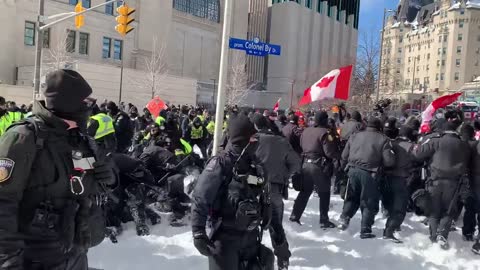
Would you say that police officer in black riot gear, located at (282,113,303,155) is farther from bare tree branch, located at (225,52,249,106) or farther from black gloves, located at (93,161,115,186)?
bare tree branch, located at (225,52,249,106)

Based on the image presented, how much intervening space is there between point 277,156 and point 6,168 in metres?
4.90

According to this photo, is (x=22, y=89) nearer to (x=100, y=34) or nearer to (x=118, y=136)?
(x=100, y=34)

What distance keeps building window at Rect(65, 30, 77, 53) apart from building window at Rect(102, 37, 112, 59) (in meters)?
3.89

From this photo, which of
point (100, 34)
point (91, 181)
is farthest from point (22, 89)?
point (91, 181)

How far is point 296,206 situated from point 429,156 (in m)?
2.37

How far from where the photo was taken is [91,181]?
284cm

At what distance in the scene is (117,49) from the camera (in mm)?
51469

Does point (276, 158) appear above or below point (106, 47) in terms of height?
below

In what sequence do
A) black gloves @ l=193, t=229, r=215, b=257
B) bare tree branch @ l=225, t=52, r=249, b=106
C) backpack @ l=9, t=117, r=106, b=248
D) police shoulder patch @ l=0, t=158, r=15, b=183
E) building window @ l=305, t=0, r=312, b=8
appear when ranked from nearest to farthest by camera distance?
police shoulder patch @ l=0, t=158, r=15, b=183 → backpack @ l=9, t=117, r=106, b=248 → black gloves @ l=193, t=229, r=215, b=257 → bare tree branch @ l=225, t=52, r=249, b=106 → building window @ l=305, t=0, r=312, b=8

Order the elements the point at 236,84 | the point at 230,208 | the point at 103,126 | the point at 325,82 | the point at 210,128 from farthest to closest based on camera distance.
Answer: the point at 236,84 → the point at 210,128 → the point at 325,82 → the point at 103,126 → the point at 230,208

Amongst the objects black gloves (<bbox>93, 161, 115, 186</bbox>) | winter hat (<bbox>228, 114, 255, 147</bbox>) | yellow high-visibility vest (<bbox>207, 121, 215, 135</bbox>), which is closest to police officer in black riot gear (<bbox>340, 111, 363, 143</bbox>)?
yellow high-visibility vest (<bbox>207, 121, 215, 135</bbox>)

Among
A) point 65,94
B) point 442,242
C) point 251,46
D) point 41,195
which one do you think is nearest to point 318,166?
point 442,242

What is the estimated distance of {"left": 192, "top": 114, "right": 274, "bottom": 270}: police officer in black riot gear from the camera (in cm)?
395

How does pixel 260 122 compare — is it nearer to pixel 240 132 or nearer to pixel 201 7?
pixel 240 132
